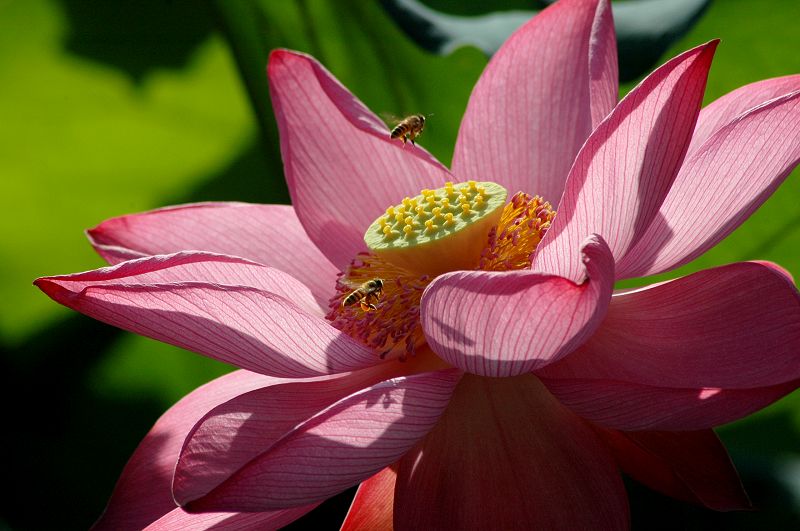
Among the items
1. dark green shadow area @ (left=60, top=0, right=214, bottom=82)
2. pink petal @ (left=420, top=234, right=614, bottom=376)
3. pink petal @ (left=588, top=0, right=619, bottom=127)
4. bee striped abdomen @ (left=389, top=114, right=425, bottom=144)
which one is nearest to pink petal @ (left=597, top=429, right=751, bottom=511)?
pink petal @ (left=420, top=234, right=614, bottom=376)

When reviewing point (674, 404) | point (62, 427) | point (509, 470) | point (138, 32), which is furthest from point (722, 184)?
point (138, 32)

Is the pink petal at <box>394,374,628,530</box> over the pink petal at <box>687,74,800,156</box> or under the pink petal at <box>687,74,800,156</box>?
under

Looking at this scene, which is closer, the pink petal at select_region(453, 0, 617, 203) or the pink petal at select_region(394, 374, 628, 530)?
the pink petal at select_region(394, 374, 628, 530)

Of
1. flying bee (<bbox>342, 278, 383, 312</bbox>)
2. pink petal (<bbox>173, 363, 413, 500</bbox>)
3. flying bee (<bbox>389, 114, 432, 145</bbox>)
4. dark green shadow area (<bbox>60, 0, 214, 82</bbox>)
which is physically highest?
dark green shadow area (<bbox>60, 0, 214, 82</bbox>)

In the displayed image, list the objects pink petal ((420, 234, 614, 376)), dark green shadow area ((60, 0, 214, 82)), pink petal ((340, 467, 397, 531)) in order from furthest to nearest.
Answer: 1. dark green shadow area ((60, 0, 214, 82))
2. pink petal ((340, 467, 397, 531))
3. pink petal ((420, 234, 614, 376))

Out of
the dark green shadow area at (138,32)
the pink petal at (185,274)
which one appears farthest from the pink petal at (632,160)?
the dark green shadow area at (138,32)

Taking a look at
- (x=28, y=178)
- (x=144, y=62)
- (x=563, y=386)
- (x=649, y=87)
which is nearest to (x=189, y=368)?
(x=28, y=178)

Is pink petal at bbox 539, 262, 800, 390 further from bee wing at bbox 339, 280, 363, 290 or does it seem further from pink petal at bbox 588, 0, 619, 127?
bee wing at bbox 339, 280, 363, 290

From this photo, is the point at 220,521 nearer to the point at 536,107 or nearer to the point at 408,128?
the point at 408,128

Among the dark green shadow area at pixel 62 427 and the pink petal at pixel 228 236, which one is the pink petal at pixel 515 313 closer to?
the pink petal at pixel 228 236
